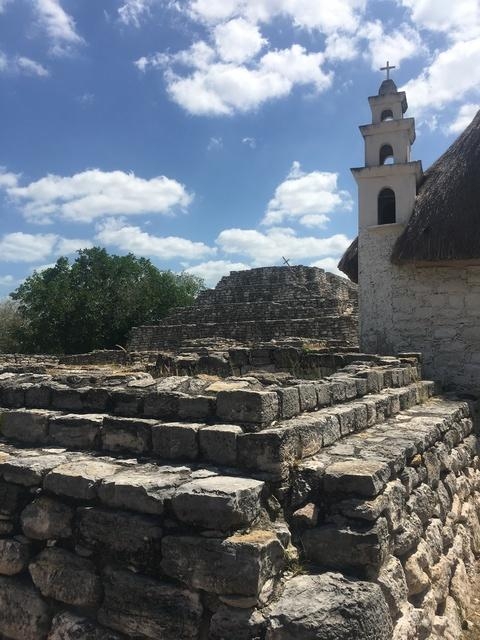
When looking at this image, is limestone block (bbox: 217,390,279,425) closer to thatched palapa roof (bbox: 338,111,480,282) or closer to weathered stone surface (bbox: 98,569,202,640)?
weathered stone surface (bbox: 98,569,202,640)

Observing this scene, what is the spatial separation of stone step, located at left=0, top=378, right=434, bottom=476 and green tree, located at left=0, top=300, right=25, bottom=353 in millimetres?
27977

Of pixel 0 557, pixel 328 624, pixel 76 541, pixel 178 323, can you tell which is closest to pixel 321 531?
pixel 328 624

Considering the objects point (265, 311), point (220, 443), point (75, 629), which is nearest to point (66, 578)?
point (75, 629)

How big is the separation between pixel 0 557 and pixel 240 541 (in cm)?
155

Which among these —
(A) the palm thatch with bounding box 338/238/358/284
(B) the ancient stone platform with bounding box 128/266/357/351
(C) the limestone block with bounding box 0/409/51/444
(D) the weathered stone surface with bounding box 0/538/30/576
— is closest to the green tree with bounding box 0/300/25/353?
(B) the ancient stone platform with bounding box 128/266/357/351

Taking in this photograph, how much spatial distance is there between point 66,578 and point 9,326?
35.4 m

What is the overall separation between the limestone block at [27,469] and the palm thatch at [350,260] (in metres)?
7.62

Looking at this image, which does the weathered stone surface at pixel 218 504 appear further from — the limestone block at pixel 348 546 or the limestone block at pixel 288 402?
the limestone block at pixel 288 402

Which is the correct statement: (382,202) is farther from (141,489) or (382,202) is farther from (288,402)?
(141,489)

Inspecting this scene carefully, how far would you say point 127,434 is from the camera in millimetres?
3645

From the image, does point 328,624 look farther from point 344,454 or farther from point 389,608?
point 344,454

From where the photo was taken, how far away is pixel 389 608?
283cm

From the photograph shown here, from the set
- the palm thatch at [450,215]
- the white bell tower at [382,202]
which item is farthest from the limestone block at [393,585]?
the white bell tower at [382,202]

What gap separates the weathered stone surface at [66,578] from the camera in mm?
2818
